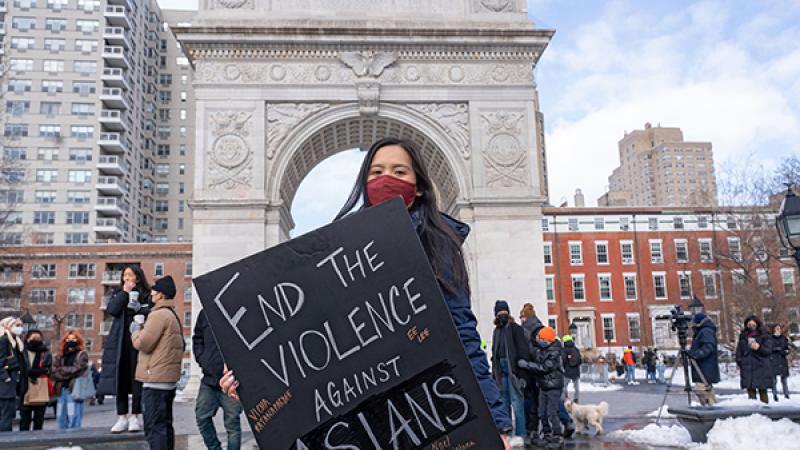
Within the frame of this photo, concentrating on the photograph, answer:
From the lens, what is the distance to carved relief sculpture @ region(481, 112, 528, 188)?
22734mm

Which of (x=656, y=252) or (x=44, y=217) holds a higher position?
(x=44, y=217)

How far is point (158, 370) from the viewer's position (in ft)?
20.9

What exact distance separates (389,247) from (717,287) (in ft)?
175

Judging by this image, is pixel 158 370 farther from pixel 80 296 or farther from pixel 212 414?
pixel 80 296

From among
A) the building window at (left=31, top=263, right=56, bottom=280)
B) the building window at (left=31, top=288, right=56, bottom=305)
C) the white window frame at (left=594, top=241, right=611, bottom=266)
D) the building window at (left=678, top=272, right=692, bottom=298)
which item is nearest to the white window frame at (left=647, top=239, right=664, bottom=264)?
the building window at (left=678, top=272, right=692, bottom=298)

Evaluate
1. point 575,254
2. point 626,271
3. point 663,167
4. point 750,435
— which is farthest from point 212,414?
point 663,167

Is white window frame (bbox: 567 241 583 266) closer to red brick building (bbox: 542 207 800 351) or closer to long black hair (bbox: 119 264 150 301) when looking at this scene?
red brick building (bbox: 542 207 800 351)

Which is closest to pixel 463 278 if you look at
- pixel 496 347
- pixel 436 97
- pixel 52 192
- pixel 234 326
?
pixel 234 326

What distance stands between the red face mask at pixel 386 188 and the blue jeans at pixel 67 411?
436 inches

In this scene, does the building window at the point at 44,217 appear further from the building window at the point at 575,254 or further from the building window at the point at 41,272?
the building window at the point at 575,254

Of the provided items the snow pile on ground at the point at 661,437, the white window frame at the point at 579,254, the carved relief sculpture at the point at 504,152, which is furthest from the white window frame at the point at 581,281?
the snow pile on ground at the point at 661,437

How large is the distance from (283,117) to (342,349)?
2119cm

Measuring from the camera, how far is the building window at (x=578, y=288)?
4812 centimetres

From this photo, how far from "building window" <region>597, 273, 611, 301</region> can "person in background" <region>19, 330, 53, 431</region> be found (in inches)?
1682
